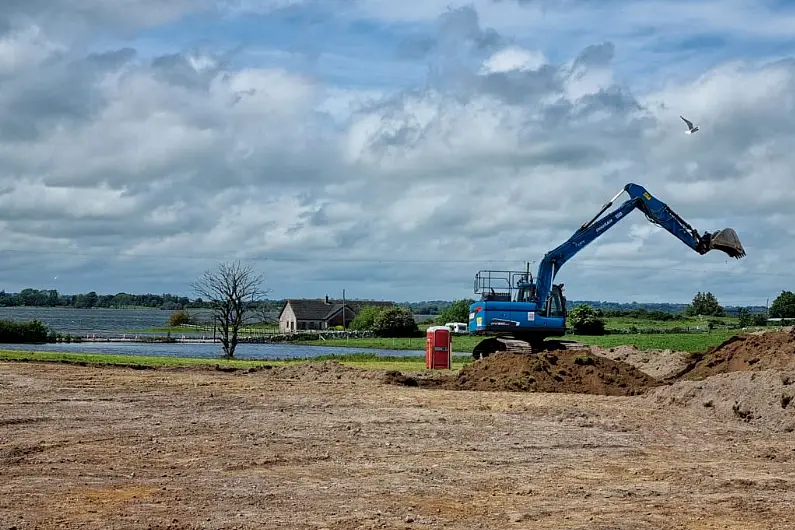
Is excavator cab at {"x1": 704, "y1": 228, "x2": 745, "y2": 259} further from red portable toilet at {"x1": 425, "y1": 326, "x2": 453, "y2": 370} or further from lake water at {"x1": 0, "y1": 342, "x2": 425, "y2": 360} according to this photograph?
lake water at {"x1": 0, "y1": 342, "x2": 425, "y2": 360}

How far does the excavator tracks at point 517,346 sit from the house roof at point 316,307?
84070 millimetres

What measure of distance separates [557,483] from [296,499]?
3.74 metres

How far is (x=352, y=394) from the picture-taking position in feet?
80.4

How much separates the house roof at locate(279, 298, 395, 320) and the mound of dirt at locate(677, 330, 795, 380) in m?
92.5

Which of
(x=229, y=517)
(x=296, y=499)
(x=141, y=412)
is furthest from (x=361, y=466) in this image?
(x=141, y=412)

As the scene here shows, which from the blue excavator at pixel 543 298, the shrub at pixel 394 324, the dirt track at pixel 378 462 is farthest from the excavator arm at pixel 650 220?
the shrub at pixel 394 324

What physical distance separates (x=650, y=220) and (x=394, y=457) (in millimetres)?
22428

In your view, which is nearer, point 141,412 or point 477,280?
point 141,412

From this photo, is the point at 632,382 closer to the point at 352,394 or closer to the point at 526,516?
the point at 352,394

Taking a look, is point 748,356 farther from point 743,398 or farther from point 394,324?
point 394,324

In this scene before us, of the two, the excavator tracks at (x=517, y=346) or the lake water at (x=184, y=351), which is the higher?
the excavator tracks at (x=517, y=346)

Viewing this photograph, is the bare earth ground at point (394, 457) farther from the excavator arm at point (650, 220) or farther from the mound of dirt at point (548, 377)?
the excavator arm at point (650, 220)

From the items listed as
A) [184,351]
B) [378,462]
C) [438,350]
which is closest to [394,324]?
[184,351]

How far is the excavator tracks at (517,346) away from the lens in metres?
34.9
